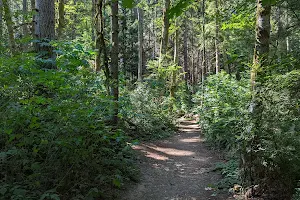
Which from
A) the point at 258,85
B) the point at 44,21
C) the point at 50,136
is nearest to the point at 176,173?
the point at 258,85

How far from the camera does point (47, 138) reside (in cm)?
424

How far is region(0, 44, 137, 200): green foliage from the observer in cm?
385

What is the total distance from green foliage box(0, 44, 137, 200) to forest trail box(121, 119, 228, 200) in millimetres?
1215

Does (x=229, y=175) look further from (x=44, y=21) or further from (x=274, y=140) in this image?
(x=44, y=21)

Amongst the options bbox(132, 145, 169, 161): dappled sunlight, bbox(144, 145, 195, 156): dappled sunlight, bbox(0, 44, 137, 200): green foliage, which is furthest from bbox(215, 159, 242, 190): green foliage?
bbox(0, 44, 137, 200): green foliage

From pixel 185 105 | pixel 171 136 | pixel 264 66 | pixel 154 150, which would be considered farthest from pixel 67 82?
pixel 185 105

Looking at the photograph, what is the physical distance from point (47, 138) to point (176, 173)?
4.06m

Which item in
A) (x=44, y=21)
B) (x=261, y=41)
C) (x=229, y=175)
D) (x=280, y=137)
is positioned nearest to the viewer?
(x=280, y=137)

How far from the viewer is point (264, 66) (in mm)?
5324

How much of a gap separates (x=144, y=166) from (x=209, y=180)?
1.89 meters

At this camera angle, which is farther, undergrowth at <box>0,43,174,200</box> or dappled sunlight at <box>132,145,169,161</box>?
dappled sunlight at <box>132,145,169,161</box>

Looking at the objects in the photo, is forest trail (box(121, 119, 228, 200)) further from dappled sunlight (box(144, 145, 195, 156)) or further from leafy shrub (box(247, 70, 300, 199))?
leafy shrub (box(247, 70, 300, 199))

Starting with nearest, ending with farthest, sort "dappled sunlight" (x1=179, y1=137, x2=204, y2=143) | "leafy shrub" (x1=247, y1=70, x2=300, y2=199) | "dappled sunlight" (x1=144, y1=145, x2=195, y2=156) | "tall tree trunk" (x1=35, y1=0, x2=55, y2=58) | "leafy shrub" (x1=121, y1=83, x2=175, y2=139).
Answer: "leafy shrub" (x1=247, y1=70, x2=300, y2=199), "tall tree trunk" (x1=35, y1=0, x2=55, y2=58), "dappled sunlight" (x1=144, y1=145, x2=195, y2=156), "leafy shrub" (x1=121, y1=83, x2=175, y2=139), "dappled sunlight" (x1=179, y1=137, x2=204, y2=143)

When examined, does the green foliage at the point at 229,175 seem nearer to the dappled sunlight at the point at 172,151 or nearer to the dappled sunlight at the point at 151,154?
the dappled sunlight at the point at 151,154
